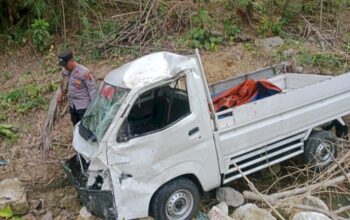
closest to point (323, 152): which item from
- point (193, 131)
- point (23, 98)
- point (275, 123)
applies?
point (275, 123)

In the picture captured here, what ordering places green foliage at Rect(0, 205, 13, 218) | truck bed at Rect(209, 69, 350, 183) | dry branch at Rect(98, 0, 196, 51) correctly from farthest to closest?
dry branch at Rect(98, 0, 196, 51) < green foliage at Rect(0, 205, 13, 218) < truck bed at Rect(209, 69, 350, 183)

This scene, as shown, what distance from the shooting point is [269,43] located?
408 inches

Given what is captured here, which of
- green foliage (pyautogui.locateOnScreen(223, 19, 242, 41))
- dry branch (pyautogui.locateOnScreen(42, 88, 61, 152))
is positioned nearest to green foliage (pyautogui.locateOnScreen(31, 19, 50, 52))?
dry branch (pyautogui.locateOnScreen(42, 88, 61, 152))

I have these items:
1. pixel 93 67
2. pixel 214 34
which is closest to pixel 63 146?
pixel 93 67

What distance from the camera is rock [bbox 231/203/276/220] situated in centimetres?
542

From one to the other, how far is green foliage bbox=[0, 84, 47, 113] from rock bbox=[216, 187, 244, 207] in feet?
13.2

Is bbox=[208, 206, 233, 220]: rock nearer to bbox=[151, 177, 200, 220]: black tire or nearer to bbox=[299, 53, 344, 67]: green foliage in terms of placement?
bbox=[151, 177, 200, 220]: black tire

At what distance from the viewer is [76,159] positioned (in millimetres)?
6090

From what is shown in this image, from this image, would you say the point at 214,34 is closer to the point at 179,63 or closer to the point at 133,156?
the point at 179,63

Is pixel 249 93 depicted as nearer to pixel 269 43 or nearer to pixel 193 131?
pixel 193 131

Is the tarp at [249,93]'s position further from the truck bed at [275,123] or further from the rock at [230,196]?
the rock at [230,196]

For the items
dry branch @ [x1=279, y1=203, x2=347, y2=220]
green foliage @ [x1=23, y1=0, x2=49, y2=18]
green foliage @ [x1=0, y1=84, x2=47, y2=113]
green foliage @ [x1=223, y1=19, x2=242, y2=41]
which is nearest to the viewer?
Answer: dry branch @ [x1=279, y1=203, x2=347, y2=220]

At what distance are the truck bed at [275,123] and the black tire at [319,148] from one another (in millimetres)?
154

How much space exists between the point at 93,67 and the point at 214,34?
9.48ft
